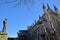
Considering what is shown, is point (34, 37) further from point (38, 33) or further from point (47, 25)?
point (47, 25)

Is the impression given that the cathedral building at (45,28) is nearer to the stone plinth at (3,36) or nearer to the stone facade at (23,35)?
the stone facade at (23,35)

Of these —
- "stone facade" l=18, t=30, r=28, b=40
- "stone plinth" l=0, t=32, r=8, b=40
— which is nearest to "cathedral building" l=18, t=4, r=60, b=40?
"stone facade" l=18, t=30, r=28, b=40

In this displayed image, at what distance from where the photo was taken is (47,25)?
42.7 m

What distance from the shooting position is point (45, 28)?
41.6 meters

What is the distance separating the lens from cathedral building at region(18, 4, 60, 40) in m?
40.2

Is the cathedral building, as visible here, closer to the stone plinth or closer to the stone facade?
the stone facade

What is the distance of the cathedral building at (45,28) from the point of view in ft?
A: 132

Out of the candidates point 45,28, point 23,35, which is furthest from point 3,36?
point 23,35

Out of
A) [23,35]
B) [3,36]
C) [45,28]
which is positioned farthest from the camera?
[23,35]

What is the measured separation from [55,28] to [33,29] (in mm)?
6113

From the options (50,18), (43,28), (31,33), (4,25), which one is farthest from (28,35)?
(4,25)

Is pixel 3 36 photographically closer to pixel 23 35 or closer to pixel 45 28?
pixel 45 28

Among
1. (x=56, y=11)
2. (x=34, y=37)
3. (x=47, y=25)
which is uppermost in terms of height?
(x=56, y=11)

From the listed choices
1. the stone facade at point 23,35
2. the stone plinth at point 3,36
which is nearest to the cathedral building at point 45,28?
the stone facade at point 23,35
